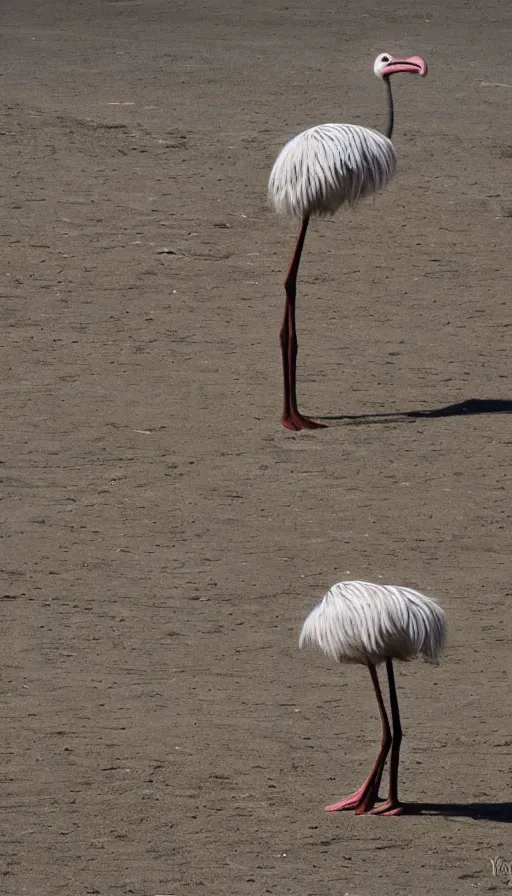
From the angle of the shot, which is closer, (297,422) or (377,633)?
(377,633)

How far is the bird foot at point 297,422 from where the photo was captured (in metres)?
11.0

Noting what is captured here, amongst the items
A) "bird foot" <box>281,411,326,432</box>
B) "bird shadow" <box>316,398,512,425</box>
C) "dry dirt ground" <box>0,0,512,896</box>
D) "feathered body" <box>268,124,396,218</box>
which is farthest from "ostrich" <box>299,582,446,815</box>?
"bird shadow" <box>316,398,512,425</box>

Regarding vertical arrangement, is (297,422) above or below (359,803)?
above

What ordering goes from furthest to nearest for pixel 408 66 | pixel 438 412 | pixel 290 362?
pixel 408 66, pixel 438 412, pixel 290 362

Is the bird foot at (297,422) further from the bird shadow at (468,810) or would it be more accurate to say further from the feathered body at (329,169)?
the bird shadow at (468,810)

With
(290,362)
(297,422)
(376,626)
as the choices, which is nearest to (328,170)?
(290,362)

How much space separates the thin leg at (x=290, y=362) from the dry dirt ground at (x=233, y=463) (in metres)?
0.15

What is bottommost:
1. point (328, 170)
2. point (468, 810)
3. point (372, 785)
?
point (468, 810)

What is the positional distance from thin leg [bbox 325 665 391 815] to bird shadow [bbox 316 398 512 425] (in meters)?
4.60

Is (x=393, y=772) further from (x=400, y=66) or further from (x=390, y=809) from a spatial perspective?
(x=400, y=66)

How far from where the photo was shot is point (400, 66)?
11.7 m

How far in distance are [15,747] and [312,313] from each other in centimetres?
640

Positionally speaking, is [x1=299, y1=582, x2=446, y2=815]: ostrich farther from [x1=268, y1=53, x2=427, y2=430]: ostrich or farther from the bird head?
the bird head

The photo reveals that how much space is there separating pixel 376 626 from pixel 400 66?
20.1ft
